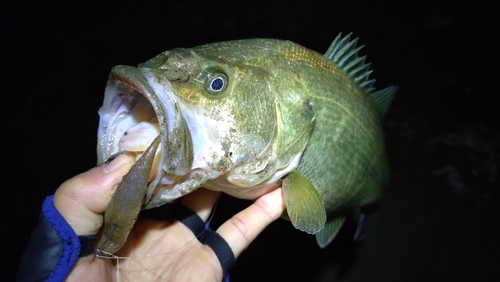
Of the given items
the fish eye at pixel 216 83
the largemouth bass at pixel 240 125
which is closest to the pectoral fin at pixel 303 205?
the largemouth bass at pixel 240 125

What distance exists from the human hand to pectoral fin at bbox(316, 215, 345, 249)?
1.19ft

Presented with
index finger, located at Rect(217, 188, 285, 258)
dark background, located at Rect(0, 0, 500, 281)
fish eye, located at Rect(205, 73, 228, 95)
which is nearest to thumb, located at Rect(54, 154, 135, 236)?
fish eye, located at Rect(205, 73, 228, 95)

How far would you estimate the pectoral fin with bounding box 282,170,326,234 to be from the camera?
1.50m

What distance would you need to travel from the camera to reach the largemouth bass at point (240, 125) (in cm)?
114

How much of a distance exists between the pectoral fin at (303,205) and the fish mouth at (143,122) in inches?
20.4

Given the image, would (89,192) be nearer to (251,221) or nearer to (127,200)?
(127,200)

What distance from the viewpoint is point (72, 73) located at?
12.1ft

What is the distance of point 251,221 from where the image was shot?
1714 mm

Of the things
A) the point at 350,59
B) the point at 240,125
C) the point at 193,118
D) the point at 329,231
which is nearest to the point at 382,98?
the point at 350,59

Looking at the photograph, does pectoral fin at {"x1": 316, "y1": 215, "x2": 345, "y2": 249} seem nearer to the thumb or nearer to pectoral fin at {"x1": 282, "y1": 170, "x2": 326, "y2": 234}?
pectoral fin at {"x1": 282, "y1": 170, "x2": 326, "y2": 234}

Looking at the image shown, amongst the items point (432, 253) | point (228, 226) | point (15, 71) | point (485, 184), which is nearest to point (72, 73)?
point (15, 71)

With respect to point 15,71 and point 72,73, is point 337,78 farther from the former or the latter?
point 15,71

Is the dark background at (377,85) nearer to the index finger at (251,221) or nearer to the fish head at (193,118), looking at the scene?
the index finger at (251,221)

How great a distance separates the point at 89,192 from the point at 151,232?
0.46 m
